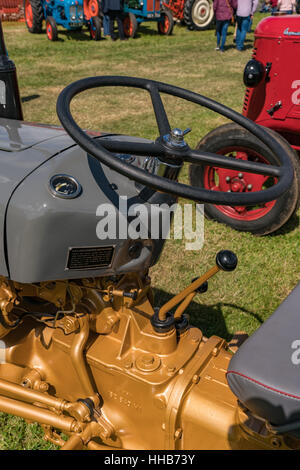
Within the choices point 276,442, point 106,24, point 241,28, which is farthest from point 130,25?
point 276,442

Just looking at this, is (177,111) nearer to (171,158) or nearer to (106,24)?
(171,158)

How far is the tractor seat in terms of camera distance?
42.7 inches

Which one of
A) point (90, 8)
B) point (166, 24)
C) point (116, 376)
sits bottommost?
point (116, 376)

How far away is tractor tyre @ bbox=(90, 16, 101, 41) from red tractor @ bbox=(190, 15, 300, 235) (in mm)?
8207

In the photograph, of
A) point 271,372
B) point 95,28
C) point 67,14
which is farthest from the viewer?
point 95,28

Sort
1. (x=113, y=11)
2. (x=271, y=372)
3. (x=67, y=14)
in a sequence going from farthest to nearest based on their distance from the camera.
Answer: (x=67, y=14)
(x=113, y=11)
(x=271, y=372)

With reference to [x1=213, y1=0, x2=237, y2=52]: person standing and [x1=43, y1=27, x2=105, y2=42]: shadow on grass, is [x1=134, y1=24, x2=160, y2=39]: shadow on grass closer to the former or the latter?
[x1=43, y1=27, x2=105, y2=42]: shadow on grass

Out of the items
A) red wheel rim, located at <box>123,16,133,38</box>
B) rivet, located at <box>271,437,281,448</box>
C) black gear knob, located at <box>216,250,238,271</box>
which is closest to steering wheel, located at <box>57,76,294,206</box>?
black gear knob, located at <box>216,250,238,271</box>

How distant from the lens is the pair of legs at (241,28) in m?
9.18

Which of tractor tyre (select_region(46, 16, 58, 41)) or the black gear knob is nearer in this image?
the black gear knob

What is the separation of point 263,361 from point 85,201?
2.33 feet

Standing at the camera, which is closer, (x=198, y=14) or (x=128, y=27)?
(x=128, y=27)

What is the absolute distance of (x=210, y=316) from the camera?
2471 mm

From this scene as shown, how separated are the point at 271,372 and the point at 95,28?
11006 millimetres
